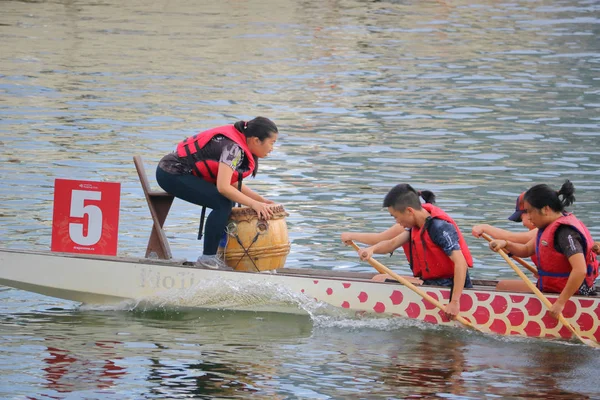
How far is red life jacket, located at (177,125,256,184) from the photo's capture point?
955 centimetres

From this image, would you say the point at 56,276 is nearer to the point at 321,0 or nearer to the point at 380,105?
the point at 380,105

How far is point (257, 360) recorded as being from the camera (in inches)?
344

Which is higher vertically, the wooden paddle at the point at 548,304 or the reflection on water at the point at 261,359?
the wooden paddle at the point at 548,304

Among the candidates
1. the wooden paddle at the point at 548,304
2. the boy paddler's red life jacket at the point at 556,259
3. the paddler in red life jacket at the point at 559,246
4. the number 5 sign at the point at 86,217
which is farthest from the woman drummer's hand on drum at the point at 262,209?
the boy paddler's red life jacket at the point at 556,259

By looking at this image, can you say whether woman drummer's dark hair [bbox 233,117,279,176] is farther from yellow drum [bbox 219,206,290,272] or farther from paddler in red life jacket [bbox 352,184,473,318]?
paddler in red life jacket [bbox 352,184,473,318]

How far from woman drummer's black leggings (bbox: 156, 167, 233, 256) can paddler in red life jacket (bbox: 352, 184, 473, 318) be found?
1.20 m

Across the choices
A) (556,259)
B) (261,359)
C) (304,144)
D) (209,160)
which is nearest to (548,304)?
(556,259)

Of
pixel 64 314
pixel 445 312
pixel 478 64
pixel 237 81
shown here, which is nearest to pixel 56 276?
pixel 64 314

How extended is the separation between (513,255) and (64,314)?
3.69 meters

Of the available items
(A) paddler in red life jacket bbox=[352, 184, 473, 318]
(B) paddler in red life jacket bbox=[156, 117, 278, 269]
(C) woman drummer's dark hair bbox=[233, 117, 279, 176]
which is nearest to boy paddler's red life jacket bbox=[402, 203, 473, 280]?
(A) paddler in red life jacket bbox=[352, 184, 473, 318]

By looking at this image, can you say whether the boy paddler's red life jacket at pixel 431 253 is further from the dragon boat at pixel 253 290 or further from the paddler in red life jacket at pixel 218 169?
the paddler in red life jacket at pixel 218 169

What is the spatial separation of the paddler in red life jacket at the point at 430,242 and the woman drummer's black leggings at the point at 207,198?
120cm

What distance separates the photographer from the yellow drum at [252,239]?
963 cm

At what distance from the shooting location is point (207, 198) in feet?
31.6
